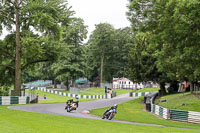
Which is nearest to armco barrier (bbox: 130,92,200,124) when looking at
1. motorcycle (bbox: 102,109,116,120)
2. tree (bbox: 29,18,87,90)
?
motorcycle (bbox: 102,109,116,120)

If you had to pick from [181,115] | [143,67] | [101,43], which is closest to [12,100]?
[181,115]

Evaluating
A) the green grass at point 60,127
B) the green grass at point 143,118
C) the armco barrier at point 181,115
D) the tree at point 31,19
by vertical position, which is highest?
the tree at point 31,19

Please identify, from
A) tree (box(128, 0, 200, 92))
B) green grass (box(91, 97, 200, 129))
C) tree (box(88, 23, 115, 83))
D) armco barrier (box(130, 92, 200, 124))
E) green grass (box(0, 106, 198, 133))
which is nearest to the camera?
green grass (box(0, 106, 198, 133))

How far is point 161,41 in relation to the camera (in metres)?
21.1

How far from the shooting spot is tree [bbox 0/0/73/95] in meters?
26.4

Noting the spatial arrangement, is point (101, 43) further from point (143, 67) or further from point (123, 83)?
point (143, 67)

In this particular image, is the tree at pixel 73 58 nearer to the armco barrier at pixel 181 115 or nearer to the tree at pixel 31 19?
the tree at pixel 31 19

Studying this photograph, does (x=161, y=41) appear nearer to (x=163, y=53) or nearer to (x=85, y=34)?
(x=163, y=53)

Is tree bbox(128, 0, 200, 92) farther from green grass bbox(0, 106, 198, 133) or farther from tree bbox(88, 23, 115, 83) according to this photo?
tree bbox(88, 23, 115, 83)

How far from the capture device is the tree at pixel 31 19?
2636cm

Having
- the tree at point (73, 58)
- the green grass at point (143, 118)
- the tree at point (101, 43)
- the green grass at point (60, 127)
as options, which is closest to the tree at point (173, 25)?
the green grass at point (143, 118)

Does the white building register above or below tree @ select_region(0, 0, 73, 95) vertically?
below

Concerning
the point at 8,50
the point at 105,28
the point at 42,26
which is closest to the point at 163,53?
the point at 42,26

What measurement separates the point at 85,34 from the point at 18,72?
1506 inches
